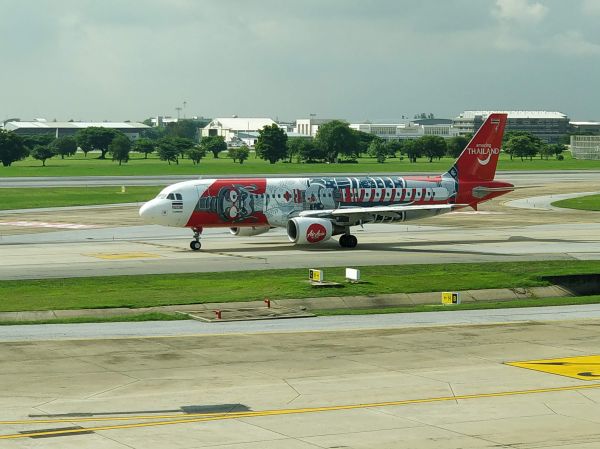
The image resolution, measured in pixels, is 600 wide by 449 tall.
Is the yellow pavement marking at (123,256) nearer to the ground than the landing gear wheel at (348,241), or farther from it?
nearer to the ground

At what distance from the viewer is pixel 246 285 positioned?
45.8 m

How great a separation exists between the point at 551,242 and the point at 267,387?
137 feet

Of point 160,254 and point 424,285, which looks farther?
point 160,254

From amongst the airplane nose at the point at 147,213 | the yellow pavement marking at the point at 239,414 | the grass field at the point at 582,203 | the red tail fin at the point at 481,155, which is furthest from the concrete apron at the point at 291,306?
the grass field at the point at 582,203

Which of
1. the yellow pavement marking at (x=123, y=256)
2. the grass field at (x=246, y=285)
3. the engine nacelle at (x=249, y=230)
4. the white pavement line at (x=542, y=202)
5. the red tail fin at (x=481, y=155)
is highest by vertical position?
the red tail fin at (x=481, y=155)

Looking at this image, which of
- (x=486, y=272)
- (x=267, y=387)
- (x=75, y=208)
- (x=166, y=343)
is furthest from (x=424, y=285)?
(x=75, y=208)

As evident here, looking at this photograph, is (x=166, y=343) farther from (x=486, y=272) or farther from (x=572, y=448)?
(x=486, y=272)

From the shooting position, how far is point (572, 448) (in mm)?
21656

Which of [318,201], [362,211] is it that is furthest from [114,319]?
[318,201]

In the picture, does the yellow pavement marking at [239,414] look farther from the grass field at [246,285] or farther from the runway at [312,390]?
the grass field at [246,285]

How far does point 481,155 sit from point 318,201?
12399 millimetres

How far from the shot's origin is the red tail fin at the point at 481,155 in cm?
6975

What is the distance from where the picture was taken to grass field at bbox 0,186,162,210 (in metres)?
101

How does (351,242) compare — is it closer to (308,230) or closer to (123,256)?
(308,230)
